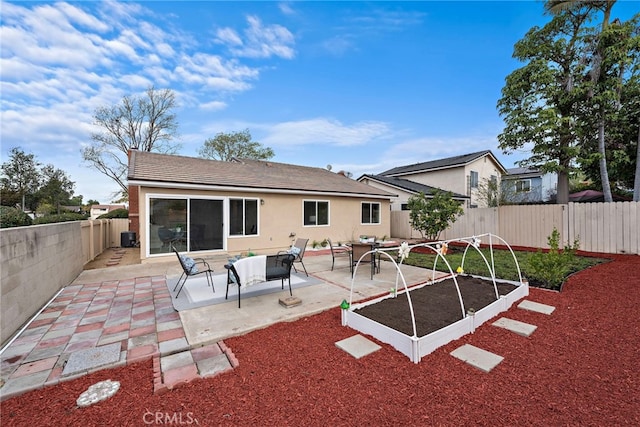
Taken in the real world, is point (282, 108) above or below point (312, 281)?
above

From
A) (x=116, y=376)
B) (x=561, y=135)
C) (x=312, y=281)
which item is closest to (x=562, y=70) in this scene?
(x=561, y=135)

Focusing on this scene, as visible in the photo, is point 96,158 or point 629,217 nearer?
point 629,217

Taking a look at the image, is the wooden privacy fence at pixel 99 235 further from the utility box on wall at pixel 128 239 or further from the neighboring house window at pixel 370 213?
the neighboring house window at pixel 370 213

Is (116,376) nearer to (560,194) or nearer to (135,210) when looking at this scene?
(135,210)

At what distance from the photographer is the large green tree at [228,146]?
89.7 feet

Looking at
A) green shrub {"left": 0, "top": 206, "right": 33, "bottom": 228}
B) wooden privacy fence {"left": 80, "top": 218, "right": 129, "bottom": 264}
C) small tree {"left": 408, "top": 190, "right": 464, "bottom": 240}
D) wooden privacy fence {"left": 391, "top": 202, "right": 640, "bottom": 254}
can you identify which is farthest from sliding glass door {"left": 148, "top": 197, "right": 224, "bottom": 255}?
wooden privacy fence {"left": 391, "top": 202, "right": 640, "bottom": 254}

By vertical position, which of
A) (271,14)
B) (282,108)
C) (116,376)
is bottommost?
(116,376)

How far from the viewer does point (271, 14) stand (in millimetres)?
9195

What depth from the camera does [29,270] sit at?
4.00 metres

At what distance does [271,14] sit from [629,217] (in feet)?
46.1

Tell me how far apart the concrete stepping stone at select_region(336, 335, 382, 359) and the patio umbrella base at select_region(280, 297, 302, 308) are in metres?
1.34

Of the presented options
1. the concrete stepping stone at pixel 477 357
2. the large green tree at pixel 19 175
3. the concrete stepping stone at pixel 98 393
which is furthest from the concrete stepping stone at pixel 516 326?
the large green tree at pixel 19 175

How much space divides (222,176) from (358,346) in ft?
29.4

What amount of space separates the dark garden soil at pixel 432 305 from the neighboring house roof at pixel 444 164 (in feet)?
54.1
